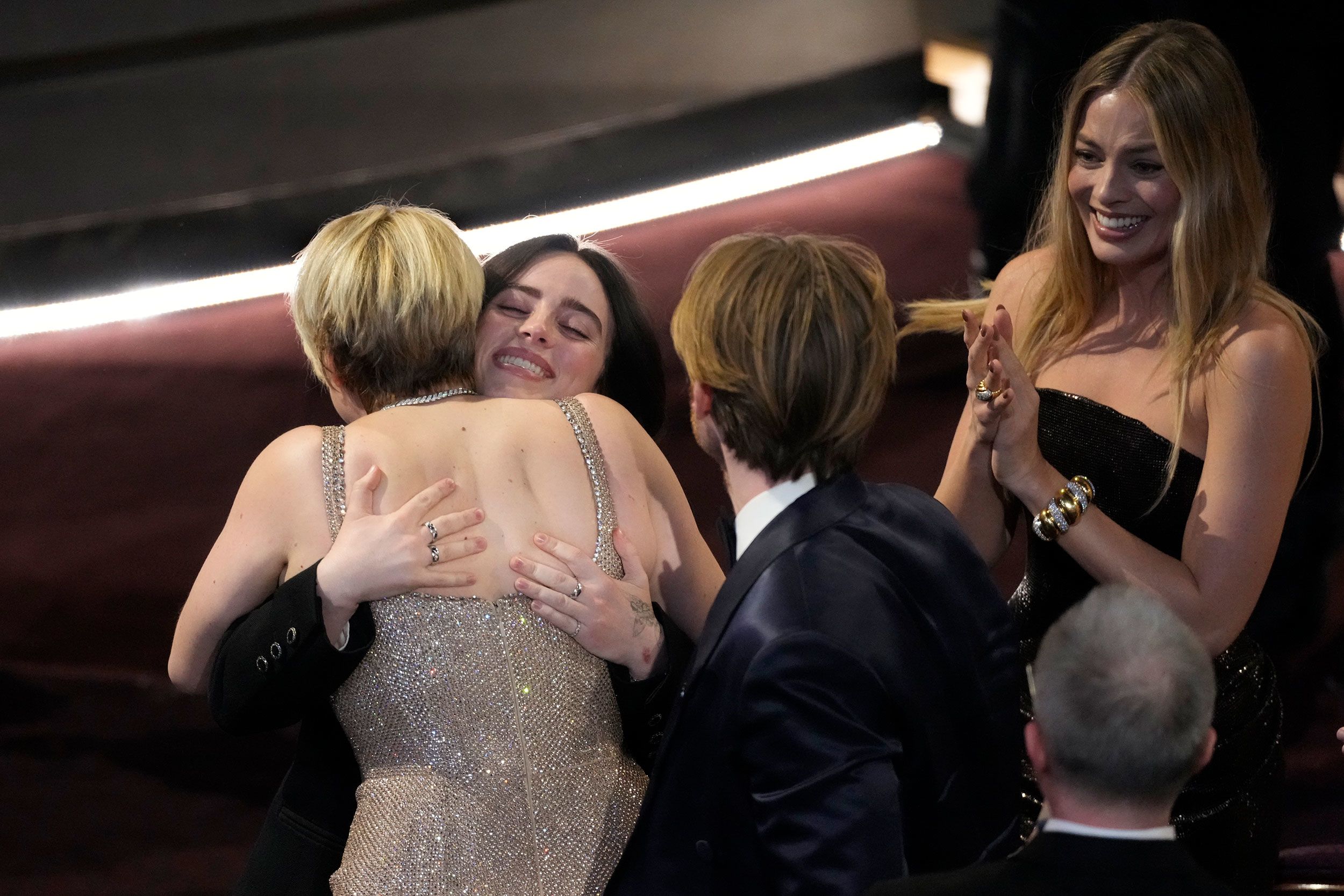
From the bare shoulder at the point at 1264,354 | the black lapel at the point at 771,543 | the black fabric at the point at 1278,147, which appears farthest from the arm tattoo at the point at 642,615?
the black fabric at the point at 1278,147

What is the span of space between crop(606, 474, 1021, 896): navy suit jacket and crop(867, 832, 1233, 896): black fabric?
15 cm

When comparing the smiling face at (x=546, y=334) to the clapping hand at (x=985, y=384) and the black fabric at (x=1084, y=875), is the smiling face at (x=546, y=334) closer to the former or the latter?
the clapping hand at (x=985, y=384)

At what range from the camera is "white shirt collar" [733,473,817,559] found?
1.70 m

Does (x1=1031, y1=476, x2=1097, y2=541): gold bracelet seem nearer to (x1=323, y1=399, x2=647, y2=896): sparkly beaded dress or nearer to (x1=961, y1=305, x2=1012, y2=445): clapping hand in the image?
(x1=961, y1=305, x2=1012, y2=445): clapping hand

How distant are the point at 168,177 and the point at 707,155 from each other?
65.1 inches

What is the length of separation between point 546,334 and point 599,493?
0.45m

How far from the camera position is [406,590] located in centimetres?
193

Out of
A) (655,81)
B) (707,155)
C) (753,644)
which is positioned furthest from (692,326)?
(655,81)

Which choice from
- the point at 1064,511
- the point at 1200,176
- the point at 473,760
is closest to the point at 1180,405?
the point at 1064,511

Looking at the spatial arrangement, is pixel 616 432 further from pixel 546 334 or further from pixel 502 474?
pixel 546 334

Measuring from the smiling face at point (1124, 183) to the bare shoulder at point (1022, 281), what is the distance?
9.0 inches

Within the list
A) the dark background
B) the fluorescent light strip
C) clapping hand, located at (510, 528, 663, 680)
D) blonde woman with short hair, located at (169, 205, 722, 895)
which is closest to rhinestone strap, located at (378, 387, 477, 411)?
blonde woman with short hair, located at (169, 205, 722, 895)

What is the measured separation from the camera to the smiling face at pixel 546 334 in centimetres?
246

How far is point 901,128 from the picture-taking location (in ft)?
14.4
